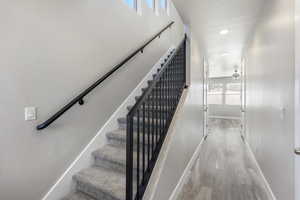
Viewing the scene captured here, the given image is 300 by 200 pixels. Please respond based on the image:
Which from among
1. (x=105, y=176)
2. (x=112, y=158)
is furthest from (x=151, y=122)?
(x=105, y=176)

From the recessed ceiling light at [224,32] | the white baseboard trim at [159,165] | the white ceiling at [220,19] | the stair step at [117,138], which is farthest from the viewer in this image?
the recessed ceiling light at [224,32]

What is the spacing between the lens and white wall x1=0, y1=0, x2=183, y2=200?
123 centimetres

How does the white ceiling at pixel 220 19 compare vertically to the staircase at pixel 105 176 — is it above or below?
above

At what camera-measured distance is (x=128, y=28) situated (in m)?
2.54

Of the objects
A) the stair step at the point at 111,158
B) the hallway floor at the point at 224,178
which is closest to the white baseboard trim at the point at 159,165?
the stair step at the point at 111,158

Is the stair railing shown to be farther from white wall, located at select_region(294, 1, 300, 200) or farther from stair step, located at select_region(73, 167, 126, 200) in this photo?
white wall, located at select_region(294, 1, 300, 200)

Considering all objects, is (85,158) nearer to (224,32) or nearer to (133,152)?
(133,152)

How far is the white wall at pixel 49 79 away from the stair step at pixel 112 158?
0.24 m

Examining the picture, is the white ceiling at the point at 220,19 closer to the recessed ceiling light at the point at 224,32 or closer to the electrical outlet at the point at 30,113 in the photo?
the recessed ceiling light at the point at 224,32

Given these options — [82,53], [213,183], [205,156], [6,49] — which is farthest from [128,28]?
[205,156]

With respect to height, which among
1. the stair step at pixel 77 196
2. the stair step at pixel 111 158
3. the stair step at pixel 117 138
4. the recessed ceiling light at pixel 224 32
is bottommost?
the stair step at pixel 77 196

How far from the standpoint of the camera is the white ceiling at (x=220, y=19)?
2674mm

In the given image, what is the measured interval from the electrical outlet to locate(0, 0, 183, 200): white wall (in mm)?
35

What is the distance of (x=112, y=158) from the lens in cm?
174
